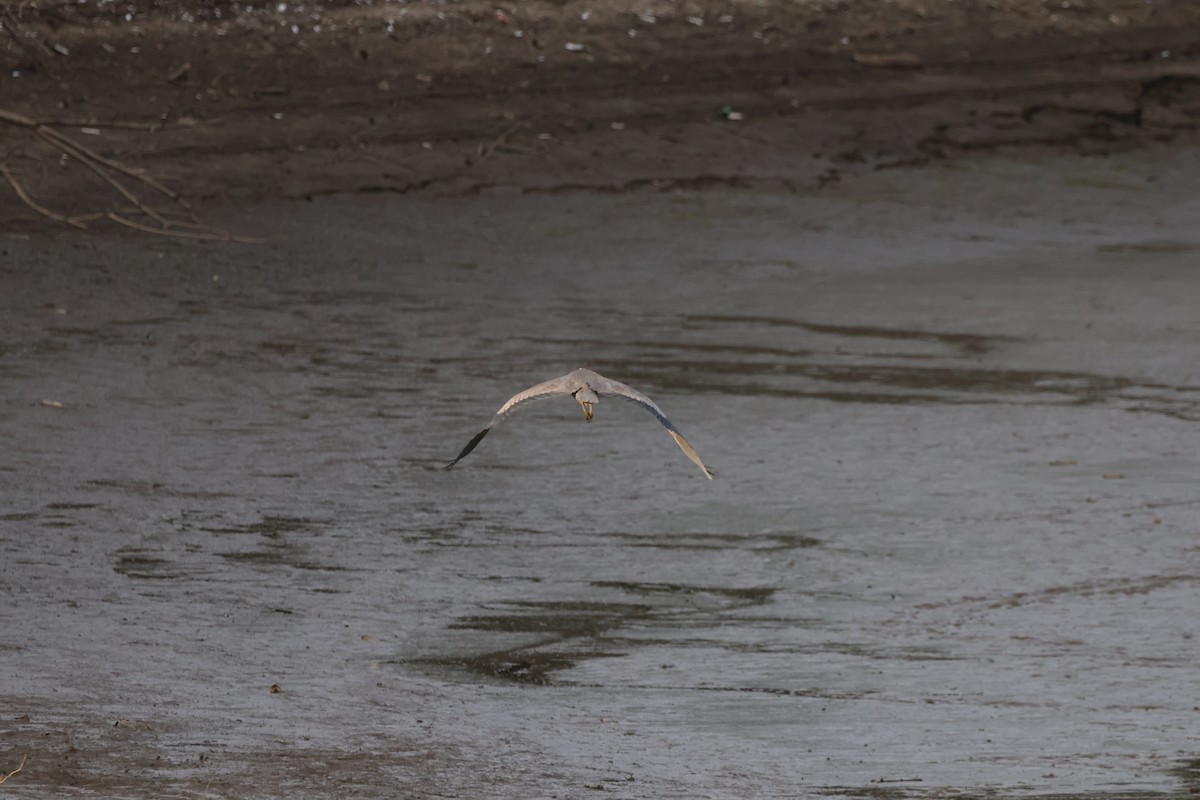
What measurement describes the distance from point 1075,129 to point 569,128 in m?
4.66

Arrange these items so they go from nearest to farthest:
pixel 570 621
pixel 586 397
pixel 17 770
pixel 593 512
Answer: pixel 586 397, pixel 17 770, pixel 570 621, pixel 593 512

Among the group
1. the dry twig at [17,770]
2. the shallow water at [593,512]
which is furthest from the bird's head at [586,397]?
the dry twig at [17,770]

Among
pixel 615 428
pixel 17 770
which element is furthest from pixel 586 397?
pixel 615 428

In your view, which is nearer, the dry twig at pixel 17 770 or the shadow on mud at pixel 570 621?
the dry twig at pixel 17 770

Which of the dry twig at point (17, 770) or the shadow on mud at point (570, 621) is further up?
the dry twig at point (17, 770)

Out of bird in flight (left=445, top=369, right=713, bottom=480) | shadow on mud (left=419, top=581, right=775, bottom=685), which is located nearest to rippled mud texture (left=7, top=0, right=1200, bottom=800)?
shadow on mud (left=419, top=581, right=775, bottom=685)

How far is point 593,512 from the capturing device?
905cm

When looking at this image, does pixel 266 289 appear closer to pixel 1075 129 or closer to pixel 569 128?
pixel 569 128

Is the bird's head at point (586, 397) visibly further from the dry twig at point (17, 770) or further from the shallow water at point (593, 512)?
the dry twig at point (17, 770)

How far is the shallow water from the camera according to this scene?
6.90m

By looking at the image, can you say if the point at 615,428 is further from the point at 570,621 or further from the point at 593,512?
the point at 570,621

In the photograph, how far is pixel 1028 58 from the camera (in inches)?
679

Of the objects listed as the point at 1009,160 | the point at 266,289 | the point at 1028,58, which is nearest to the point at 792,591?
the point at 266,289

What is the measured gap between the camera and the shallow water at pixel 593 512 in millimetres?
6902
